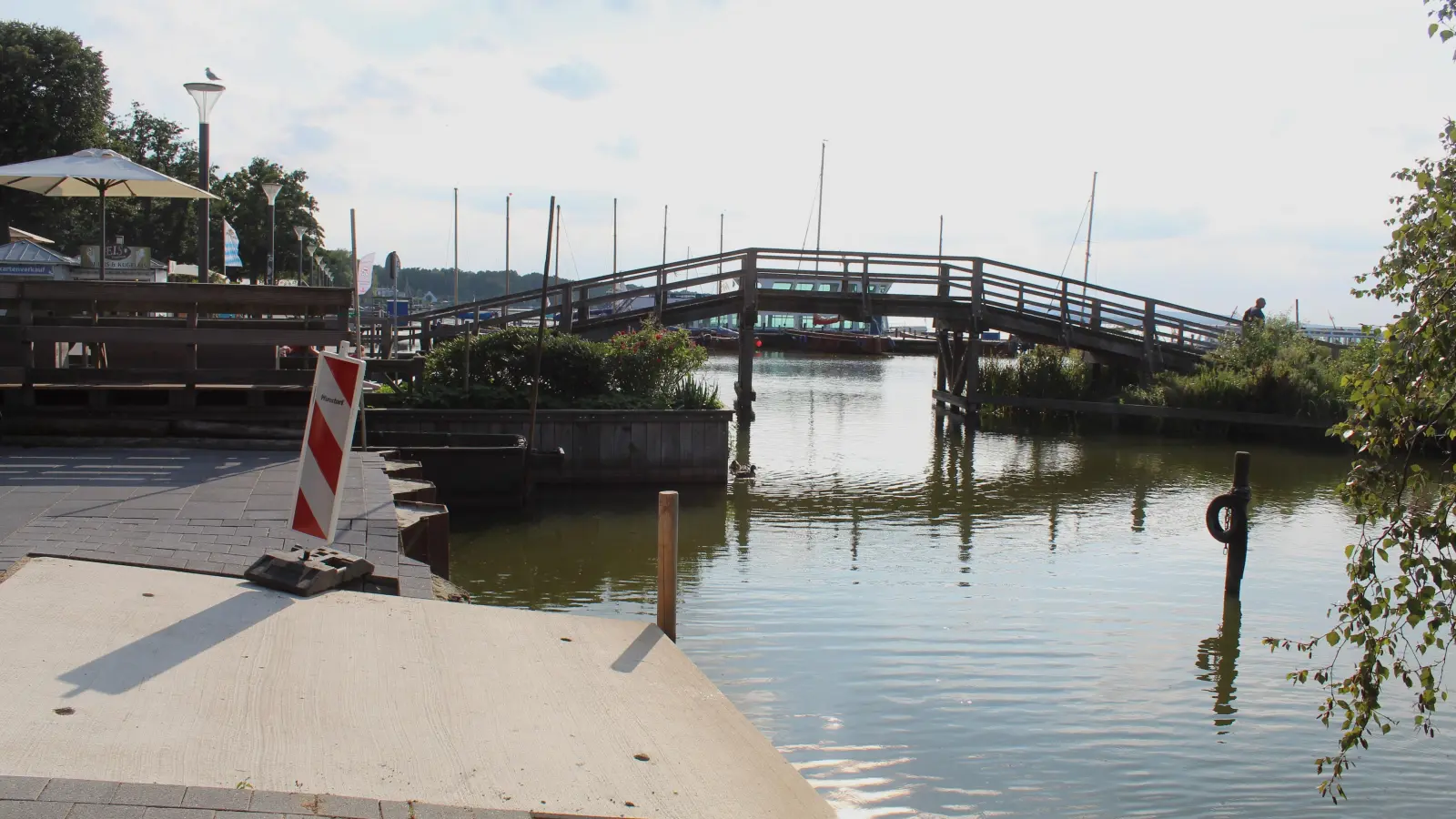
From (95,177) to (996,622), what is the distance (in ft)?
36.8

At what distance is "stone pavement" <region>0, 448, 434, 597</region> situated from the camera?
23.5ft

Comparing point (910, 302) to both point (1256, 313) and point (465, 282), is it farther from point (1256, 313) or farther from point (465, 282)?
point (465, 282)


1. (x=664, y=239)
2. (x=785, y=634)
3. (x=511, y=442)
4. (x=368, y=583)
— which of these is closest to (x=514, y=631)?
(x=368, y=583)

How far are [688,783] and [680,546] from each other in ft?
27.2

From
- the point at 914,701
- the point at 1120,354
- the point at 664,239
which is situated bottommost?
the point at 914,701

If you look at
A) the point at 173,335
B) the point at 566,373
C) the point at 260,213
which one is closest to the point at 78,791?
the point at 173,335

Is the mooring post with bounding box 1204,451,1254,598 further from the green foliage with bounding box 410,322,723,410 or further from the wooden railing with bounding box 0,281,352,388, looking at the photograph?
the wooden railing with bounding box 0,281,352,388

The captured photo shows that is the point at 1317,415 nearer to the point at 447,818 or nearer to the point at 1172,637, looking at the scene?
the point at 1172,637

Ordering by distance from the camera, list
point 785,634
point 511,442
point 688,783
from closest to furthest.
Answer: point 688,783 → point 785,634 → point 511,442

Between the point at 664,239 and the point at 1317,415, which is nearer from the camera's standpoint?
the point at 1317,415

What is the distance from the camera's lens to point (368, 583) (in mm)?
7066

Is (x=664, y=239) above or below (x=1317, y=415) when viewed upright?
above

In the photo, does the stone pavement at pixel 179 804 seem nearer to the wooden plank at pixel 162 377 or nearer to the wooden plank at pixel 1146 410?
the wooden plank at pixel 162 377

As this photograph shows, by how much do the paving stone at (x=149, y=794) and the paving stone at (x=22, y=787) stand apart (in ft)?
0.74
